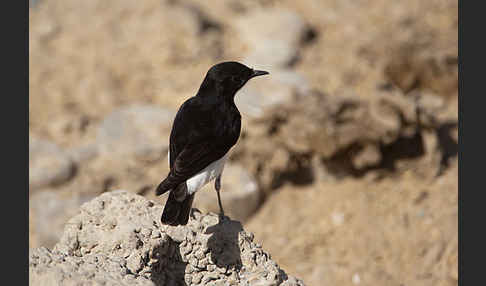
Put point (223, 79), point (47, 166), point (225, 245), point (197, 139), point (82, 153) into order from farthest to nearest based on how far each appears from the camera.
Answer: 1. point (82, 153)
2. point (47, 166)
3. point (223, 79)
4. point (197, 139)
5. point (225, 245)

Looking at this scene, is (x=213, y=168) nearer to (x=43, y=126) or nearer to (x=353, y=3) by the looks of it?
(x=43, y=126)

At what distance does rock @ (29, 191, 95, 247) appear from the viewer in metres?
8.35

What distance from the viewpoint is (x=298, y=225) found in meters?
8.59

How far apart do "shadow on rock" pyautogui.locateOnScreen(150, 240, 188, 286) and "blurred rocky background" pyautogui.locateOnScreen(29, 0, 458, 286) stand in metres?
3.03

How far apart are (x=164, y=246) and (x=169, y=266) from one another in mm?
149

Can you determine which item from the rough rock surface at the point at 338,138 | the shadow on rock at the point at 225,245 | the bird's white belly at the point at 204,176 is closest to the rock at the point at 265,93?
the rough rock surface at the point at 338,138

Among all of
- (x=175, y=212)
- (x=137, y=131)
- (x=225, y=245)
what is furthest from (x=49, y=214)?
(x=175, y=212)

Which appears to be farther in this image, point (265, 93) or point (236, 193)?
point (265, 93)

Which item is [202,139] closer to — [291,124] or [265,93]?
[291,124]

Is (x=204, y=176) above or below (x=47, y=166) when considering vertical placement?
below

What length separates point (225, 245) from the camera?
467 centimetres

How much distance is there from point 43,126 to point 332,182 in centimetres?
460

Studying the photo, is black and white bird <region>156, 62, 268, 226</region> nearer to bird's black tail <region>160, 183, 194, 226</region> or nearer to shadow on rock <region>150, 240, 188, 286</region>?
bird's black tail <region>160, 183, 194, 226</region>

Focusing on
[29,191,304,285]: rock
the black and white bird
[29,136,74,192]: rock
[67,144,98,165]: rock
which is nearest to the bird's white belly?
the black and white bird
